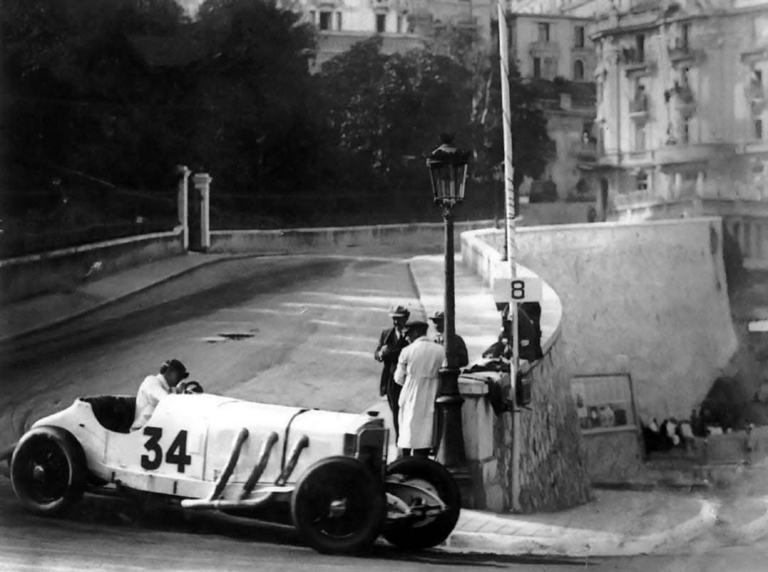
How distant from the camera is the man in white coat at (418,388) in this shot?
17.9ft

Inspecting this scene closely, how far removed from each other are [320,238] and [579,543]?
1.89 metres

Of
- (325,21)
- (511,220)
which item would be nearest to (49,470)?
(511,220)

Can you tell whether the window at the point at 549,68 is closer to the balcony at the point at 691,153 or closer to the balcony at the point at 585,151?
the balcony at the point at 585,151

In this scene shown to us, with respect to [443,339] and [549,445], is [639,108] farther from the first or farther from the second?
[549,445]

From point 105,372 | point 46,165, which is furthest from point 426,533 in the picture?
point 46,165

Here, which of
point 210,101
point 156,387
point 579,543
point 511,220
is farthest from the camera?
point 210,101

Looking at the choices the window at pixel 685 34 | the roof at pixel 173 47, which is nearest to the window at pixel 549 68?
the window at pixel 685 34

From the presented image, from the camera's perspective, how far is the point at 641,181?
590 centimetres

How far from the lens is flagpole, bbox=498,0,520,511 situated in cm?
554

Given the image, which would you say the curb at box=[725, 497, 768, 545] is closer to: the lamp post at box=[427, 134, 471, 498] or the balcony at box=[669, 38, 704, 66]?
the lamp post at box=[427, 134, 471, 498]

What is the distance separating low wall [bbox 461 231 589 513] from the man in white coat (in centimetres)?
15

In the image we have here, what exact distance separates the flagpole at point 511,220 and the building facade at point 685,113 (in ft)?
1.51

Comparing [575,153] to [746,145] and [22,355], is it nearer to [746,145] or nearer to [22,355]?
[746,145]

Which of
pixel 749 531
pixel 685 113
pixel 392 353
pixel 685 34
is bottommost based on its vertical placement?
pixel 749 531
